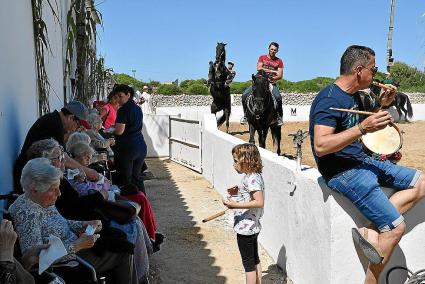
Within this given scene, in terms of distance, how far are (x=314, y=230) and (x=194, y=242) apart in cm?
240

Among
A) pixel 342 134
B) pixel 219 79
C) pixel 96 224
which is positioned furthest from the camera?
pixel 219 79

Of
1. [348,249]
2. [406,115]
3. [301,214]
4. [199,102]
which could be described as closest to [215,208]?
[301,214]

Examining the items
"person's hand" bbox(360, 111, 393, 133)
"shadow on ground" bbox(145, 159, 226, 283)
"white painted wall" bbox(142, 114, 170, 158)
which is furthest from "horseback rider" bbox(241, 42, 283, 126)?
"person's hand" bbox(360, 111, 393, 133)

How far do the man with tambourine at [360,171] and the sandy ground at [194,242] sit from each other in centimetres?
153

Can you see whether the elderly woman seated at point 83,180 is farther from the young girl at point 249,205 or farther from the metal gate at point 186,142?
the metal gate at point 186,142

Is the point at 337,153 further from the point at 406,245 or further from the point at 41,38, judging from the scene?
the point at 41,38

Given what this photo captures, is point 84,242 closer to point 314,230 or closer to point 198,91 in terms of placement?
point 314,230

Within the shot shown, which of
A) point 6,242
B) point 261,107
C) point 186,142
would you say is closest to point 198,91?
point 186,142

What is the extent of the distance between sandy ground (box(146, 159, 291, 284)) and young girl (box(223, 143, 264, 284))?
0.77 meters

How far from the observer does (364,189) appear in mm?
3207

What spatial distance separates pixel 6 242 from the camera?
2.35m

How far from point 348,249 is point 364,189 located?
0.58 m

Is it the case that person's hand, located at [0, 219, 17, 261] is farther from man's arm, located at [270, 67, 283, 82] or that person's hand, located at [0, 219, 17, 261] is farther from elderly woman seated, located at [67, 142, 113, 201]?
man's arm, located at [270, 67, 283, 82]

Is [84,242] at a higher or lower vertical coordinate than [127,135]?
lower
